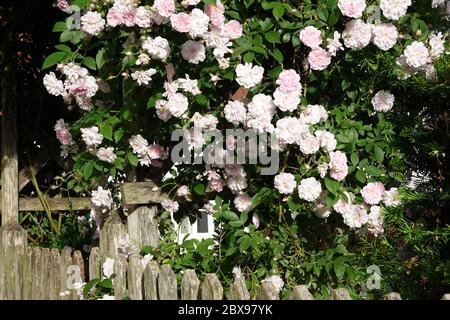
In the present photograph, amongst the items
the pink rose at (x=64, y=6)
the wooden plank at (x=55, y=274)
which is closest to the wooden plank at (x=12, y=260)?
the wooden plank at (x=55, y=274)

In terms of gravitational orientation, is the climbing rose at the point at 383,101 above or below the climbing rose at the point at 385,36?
below

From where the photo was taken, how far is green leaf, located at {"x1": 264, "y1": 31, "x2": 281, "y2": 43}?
3572 millimetres

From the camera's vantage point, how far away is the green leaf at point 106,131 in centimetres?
379

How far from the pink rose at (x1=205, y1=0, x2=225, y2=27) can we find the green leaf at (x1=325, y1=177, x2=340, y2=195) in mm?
852

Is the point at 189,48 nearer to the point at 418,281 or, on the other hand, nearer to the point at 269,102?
the point at 269,102

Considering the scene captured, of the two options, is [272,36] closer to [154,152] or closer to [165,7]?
[165,7]

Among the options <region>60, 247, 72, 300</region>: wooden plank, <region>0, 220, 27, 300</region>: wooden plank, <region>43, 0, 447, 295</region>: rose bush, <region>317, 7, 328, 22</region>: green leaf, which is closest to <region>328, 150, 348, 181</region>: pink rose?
<region>43, 0, 447, 295</region>: rose bush

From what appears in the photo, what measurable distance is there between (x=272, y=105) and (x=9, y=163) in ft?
8.47

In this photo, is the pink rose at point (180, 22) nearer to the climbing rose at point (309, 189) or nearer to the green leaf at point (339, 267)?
the climbing rose at point (309, 189)

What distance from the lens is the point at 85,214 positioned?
5734 mm

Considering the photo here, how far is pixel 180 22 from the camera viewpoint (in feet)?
11.6

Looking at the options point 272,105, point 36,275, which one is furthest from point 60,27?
point 36,275

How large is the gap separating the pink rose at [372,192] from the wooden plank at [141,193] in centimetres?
98

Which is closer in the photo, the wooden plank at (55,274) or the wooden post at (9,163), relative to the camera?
the wooden plank at (55,274)
